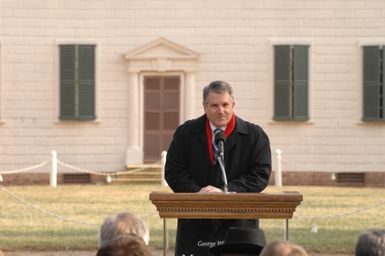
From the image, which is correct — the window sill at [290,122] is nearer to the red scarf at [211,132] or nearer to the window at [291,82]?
the window at [291,82]

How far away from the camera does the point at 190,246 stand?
995 centimetres

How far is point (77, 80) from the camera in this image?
3238 cm

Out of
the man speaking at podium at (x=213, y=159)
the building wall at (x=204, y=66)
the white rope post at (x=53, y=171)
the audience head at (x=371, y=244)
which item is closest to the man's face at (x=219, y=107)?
the man speaking at podium at (x=213, y=159)

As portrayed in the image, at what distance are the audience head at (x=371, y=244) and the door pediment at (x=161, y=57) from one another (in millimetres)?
24492

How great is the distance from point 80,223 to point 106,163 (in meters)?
11.2

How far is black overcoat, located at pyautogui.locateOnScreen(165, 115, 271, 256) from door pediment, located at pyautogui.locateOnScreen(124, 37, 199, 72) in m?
21.9

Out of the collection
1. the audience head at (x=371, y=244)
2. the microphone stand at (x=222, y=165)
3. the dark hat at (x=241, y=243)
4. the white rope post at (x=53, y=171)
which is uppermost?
the microphone stand at (x=222, y=165)

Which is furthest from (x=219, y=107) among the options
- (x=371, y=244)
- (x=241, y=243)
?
(x=371, y=244)

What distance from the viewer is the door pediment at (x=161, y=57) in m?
32.2

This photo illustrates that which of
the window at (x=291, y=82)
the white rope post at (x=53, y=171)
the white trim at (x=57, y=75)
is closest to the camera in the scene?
the white rope post at (x=53, y=171)

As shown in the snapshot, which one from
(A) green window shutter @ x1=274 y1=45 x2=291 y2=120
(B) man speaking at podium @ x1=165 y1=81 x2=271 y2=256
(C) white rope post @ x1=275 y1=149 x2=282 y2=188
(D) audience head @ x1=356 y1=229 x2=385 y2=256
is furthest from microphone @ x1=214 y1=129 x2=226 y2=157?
(A) green window shutter @ x1=274 y1=45 x2=291 y2=120

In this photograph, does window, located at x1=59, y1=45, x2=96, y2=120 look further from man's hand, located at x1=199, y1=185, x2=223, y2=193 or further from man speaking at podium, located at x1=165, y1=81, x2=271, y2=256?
man's hand, located at x1=199, y1=185, x2=223, y2=193

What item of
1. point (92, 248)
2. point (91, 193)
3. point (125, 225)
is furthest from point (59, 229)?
point (125, 225)

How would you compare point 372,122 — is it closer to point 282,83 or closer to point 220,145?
A: point 282,83
